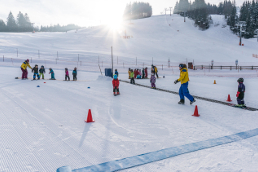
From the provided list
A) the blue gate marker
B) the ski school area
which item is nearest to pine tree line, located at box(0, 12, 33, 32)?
the ski school area

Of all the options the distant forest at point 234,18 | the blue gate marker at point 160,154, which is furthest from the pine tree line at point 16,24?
the blue gate marker at point 160,154

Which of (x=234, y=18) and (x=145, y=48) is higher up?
(x=234, y=18)

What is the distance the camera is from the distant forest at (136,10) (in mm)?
129125

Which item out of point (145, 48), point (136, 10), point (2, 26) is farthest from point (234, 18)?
point (2, 26)

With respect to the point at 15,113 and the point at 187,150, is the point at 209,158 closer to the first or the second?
the point at 187,150

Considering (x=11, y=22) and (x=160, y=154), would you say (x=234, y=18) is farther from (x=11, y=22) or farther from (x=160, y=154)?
(x=11, y=22)

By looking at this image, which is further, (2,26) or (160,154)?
(2,26)

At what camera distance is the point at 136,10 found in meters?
129

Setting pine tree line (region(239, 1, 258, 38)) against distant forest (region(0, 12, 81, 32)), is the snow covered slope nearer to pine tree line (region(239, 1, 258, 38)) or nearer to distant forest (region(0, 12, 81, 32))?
pine tree line (region(239, 1, 258, 38))

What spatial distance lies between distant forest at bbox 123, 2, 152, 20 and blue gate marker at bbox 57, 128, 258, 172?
437 ft

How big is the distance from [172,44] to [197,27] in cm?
3212

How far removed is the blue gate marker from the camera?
3.29 meters

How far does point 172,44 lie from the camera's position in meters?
51.2

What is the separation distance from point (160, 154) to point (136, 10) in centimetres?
13560
